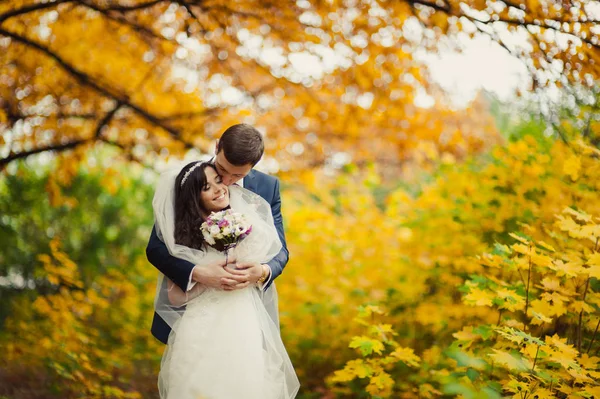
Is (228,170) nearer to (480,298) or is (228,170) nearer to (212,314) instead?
(212,314)

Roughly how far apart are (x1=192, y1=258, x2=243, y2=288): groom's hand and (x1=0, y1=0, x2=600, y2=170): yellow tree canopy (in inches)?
74.1

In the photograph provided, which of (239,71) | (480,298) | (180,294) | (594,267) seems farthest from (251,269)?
(239,71)

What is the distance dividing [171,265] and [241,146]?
0.66 m

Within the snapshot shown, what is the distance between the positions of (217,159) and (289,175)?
3.43 m

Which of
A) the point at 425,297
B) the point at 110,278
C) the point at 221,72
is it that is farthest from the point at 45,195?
the point at 425,297

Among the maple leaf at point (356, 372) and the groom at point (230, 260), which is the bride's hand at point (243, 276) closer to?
the groom at point (230, 260)


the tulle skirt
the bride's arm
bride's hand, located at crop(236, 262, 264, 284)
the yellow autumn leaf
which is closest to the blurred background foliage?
the yellow autumn leaf

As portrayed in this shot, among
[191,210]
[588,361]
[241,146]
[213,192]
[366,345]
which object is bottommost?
[366,345]

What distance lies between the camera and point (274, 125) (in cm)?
626

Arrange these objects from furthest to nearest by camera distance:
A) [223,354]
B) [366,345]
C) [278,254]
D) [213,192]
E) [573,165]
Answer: [573,165]
[366,345]
[278,254]
[213,192]
[223,354]

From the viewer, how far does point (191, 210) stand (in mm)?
→ 2467

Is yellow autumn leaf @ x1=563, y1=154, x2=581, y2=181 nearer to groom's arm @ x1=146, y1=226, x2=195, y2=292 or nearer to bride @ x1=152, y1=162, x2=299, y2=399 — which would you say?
bride @ x1=152, y1=162, x2=299, y2=399

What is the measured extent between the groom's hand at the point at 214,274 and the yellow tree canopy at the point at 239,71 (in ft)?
6.17

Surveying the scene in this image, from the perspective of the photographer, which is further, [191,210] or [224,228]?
[191,210]
